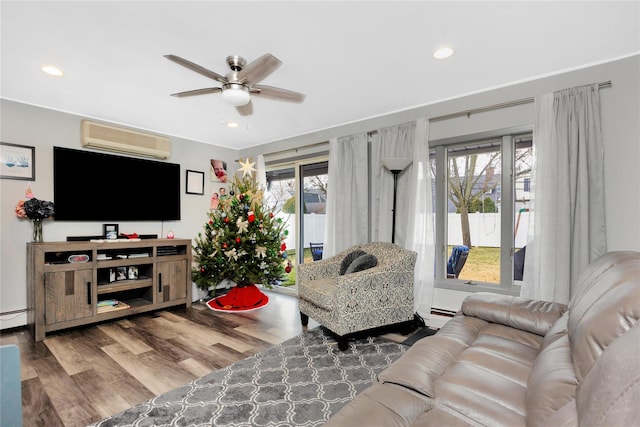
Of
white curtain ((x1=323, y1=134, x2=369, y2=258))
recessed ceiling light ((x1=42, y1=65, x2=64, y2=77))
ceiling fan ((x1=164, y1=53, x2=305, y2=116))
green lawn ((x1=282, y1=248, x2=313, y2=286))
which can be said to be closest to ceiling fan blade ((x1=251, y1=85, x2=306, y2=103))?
ceiling fan ((x1=164, y1=53, x2=305, y2=116))

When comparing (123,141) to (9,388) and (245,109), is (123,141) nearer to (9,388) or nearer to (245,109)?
(245,109)

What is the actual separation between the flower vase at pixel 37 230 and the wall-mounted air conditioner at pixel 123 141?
1.03m

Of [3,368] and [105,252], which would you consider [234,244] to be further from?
[3,368]

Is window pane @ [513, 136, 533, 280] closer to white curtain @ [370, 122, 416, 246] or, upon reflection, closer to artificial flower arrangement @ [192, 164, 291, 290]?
white curtain @ [370, 122, 416, 246]

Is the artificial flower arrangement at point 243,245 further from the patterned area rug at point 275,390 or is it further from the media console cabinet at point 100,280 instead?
the patterned area rug at point 275,390

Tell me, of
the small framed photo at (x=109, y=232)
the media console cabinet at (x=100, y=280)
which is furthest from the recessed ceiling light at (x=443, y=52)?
the small framed photo at (x=109, y=232)

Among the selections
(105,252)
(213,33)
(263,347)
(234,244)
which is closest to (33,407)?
(263,347)

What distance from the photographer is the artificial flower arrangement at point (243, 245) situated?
403 centimetres

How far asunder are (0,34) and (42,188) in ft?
6.12

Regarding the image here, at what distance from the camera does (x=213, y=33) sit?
2.09 m

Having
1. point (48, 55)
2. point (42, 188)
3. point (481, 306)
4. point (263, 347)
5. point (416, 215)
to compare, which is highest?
point (48, 55)

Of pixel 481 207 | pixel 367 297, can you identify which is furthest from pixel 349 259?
pixel 481 207

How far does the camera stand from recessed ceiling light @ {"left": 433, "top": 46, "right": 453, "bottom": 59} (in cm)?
227

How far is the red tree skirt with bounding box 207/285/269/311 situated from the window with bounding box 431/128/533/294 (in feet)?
7.89
